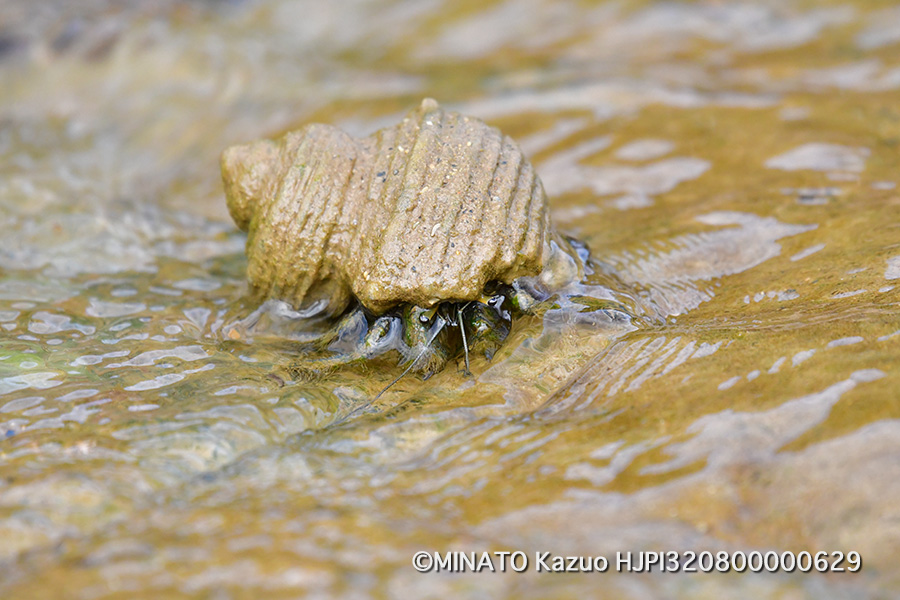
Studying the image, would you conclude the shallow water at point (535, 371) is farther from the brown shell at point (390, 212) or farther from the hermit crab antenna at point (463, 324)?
the brown shell at point (390, 212)

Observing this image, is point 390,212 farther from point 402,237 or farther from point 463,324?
point 463,324

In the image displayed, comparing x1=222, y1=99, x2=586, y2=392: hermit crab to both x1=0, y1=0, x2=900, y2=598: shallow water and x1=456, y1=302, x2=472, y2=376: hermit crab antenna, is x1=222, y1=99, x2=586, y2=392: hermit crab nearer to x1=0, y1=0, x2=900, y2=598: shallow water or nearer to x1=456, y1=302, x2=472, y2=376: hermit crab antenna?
x1=456, y1=302, x2=472, y2=376: hermit crab antenna

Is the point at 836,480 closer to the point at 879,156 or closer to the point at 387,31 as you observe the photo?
the point at 879,156

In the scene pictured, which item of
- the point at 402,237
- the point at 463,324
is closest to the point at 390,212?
the point at 402,237

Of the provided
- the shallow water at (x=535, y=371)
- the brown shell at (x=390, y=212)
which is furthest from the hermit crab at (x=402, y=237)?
the shallow water at (x=535, y=371)

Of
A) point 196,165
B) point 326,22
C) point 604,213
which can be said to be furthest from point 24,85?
point 604,213

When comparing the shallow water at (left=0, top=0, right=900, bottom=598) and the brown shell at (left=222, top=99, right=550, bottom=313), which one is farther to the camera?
the brown shell at (left=222, top=99, right=550, bottom=313)

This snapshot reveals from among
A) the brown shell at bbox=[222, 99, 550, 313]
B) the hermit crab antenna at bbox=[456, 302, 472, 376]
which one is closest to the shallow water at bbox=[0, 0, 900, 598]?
the hermit crab antenna at bbox=[456, 302, 472, 376]
